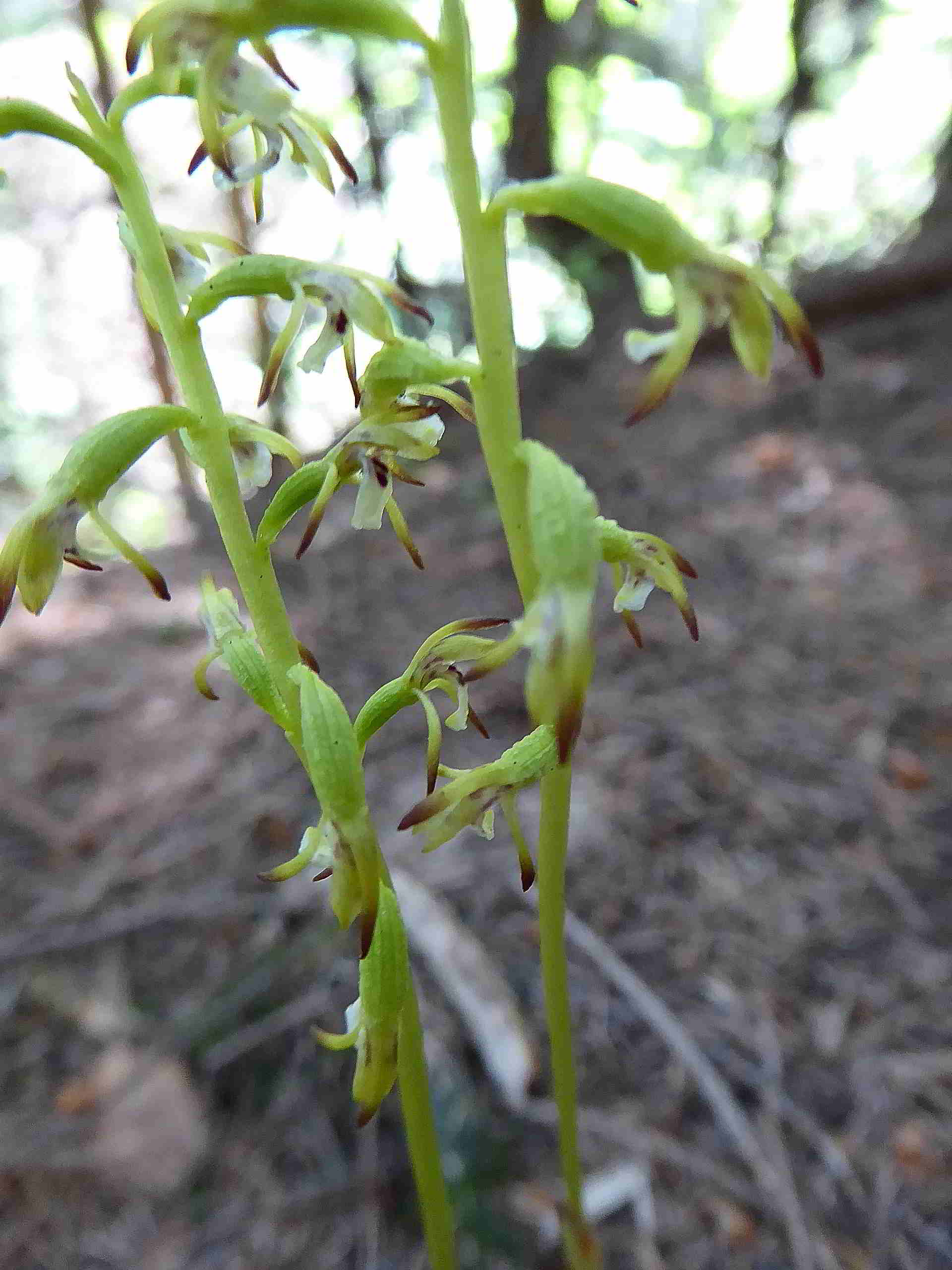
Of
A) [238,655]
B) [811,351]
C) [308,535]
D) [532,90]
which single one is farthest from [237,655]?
[532,90]

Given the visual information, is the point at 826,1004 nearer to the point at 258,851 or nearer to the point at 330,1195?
the point at 330,1195

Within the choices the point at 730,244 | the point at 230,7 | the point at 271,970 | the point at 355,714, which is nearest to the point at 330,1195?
the point at 271,970

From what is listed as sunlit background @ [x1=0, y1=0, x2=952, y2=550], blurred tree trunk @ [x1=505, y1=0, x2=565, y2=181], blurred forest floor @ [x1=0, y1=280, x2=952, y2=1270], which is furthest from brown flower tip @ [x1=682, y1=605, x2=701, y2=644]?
blurred tree trunk @ [x1=505, y1=0, x2=565, y2=181]

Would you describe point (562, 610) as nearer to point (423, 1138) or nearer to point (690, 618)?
point (690, 618)

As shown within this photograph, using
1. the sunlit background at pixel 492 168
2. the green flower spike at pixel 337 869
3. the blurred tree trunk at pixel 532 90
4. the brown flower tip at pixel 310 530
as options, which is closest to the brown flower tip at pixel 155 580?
the brown flower tip at pixel 310 530

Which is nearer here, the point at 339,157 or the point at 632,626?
the point at 339,157

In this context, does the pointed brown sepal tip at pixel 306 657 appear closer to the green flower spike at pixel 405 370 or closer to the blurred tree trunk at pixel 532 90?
the green flower spike at pixel 405 370

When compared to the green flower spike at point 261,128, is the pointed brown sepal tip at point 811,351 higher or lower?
lower

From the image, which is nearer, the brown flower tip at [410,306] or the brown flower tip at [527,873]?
the brown flower tip at [410,306]
